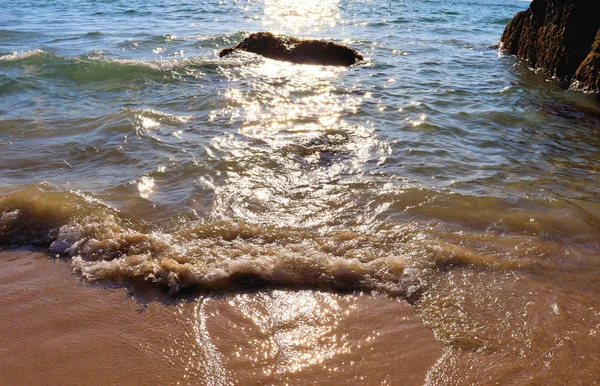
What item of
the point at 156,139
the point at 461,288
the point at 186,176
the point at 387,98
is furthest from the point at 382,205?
the point at 387,98

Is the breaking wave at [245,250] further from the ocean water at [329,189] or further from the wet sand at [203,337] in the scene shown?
the wet sand at [203,337]

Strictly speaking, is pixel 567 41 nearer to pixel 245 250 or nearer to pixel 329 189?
pixel 329 189

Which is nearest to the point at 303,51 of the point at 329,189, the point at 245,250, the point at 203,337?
the point at 329,189

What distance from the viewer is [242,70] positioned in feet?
29.2

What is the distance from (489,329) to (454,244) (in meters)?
0.94

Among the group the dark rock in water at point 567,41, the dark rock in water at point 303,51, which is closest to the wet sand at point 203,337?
the dark rock in water at point 567,41

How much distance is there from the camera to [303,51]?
9.77 metres

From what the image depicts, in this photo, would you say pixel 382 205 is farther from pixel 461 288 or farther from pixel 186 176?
pixel 186 176

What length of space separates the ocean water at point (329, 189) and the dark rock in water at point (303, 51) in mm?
359

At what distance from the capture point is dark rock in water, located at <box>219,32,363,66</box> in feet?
31.7

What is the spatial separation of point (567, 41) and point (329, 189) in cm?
710

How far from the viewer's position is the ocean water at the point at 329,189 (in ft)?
9.71

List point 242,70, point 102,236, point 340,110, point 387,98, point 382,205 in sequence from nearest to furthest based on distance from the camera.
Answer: point 102,236
point 382,205
point 340,110
point 387,98
point 242,70

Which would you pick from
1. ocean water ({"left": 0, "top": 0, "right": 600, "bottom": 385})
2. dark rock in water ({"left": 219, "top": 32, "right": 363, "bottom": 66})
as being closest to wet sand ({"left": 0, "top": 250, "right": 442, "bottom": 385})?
ocean water ({"left": 0, "top": 0, "right": 600, "bottom": 385})
